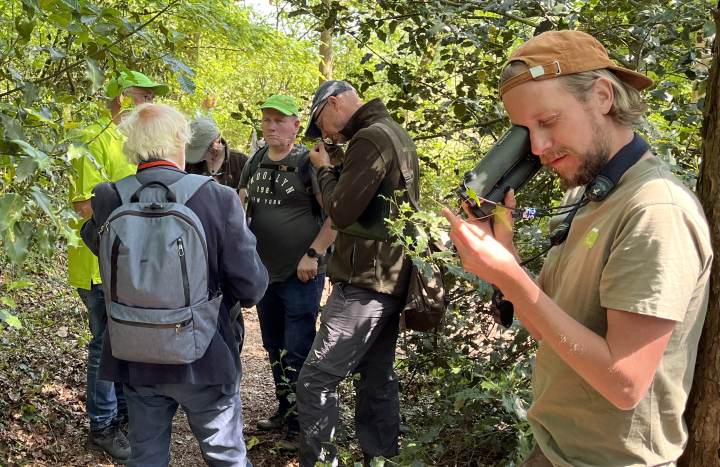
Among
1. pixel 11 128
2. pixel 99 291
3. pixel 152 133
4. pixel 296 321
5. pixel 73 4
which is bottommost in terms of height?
pixel 296 321

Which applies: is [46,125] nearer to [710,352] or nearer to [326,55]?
[710,352]

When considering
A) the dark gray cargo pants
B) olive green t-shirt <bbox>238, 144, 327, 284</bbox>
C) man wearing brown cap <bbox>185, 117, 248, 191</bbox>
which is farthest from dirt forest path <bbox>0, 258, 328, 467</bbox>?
man wearing brown cap <bbox>185, 117, 248, 191</bbox>

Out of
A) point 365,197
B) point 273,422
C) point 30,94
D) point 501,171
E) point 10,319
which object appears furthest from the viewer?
point 273,422

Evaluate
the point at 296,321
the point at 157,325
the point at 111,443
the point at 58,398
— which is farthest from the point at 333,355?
the point at 58,398

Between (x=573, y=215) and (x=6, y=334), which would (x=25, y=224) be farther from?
(x=6, y=334)

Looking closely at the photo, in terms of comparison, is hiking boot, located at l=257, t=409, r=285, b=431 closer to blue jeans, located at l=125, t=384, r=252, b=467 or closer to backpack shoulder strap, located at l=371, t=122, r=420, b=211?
blue jeans, located at l=125, t=384, r=252, b=467

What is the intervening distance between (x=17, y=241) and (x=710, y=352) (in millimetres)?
1951

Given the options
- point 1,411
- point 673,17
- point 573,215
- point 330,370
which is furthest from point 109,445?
point 673,17

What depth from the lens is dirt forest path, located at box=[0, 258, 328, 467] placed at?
3709 millimetres

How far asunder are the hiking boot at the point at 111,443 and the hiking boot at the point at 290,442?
956mm

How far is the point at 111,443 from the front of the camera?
3.75 m

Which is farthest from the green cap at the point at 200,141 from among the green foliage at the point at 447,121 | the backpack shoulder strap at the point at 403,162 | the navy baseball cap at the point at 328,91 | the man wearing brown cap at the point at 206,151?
the backpack shoulder strap at the point at 403,162

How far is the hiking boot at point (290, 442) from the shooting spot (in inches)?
148

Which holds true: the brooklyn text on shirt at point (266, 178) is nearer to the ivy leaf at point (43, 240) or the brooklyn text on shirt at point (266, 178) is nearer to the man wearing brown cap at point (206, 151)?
the man wearing brown cap at point (206, 151)
